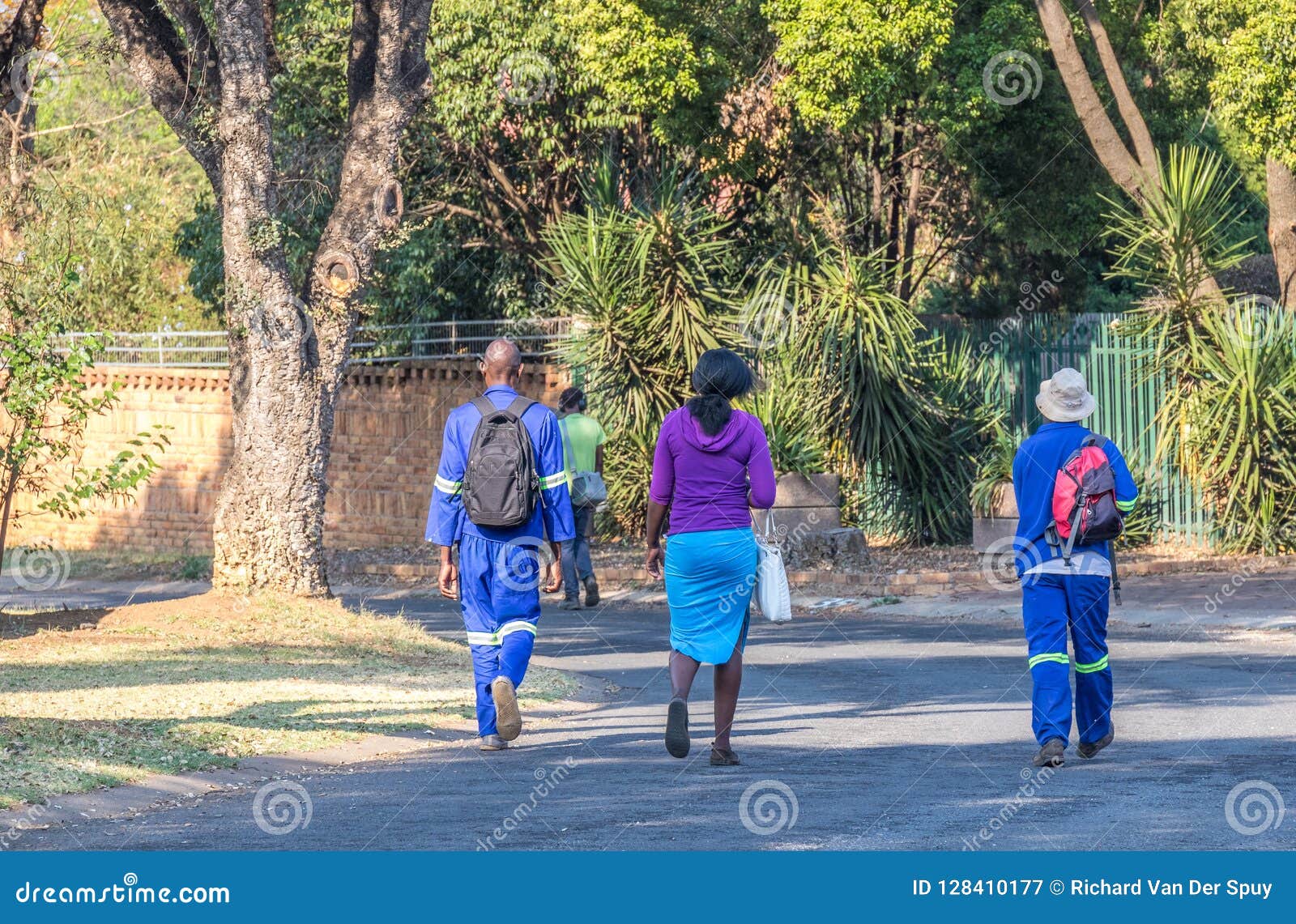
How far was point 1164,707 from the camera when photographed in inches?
413

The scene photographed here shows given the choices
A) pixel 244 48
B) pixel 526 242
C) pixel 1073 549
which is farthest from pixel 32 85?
pixel 526 242

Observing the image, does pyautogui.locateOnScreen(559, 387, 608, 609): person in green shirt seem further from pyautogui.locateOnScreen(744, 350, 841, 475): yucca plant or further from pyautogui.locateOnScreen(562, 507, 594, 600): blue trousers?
pyautogui.locateOnScreen(744, 350, 841, 475): yucca plant

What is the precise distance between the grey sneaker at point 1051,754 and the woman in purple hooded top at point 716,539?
1.38 metres

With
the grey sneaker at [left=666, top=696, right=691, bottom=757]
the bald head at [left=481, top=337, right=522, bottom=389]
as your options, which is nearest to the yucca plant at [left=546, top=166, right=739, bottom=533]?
the bald head at [left=481, top=337, right=522, bottom=389]

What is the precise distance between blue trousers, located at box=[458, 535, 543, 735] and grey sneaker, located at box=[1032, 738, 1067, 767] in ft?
7.98

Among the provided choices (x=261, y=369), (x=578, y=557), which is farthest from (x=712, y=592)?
(x=578, y=557)

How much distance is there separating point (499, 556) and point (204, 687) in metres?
2.69

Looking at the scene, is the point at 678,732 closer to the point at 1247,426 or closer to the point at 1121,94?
the point at 1247,426

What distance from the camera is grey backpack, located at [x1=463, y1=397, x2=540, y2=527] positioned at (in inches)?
353

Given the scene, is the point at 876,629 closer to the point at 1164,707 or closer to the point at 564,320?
the point at 1164,707

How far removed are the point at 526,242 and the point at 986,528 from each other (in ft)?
29.0

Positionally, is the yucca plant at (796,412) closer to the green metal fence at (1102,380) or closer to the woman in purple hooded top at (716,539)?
the green metal fence at (1102,380)

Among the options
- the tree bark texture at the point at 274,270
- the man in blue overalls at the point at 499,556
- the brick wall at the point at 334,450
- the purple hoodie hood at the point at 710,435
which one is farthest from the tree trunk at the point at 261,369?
the brick wall at the point at 334,450

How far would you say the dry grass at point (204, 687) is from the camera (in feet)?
28.5
